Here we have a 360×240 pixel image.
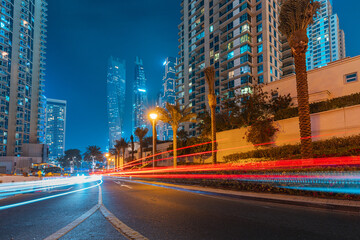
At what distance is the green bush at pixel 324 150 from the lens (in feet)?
43.7

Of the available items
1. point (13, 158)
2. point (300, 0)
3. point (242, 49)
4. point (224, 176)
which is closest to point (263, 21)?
point (242, 49)

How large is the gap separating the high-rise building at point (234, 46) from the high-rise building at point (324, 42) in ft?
Result: 326

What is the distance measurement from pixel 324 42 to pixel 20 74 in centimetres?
16997

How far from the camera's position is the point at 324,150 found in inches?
603

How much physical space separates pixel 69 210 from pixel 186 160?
30994 millimetres

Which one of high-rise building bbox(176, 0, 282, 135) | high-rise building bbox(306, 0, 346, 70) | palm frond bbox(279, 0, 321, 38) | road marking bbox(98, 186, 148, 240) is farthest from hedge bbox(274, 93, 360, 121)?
high-rise building bbox(306, 0, 346, 70)

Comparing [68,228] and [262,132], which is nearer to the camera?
[68,228]

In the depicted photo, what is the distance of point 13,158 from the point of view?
245ft

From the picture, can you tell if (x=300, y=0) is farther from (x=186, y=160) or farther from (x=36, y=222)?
(x=186, y=160)

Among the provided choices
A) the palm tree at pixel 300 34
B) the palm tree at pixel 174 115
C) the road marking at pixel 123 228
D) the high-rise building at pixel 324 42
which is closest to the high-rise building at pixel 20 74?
the palm tree at pixel 174 115

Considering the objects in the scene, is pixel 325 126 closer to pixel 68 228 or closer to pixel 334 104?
pixel 334 104

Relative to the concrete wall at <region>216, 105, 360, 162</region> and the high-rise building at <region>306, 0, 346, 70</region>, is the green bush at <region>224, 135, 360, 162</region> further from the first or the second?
the high-rise building at <region>306, 0, 346, 70</region>

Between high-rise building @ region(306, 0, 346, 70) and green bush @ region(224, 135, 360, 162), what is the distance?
156 meters

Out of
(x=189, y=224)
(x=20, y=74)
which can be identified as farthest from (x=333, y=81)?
(x=20, y=74)
